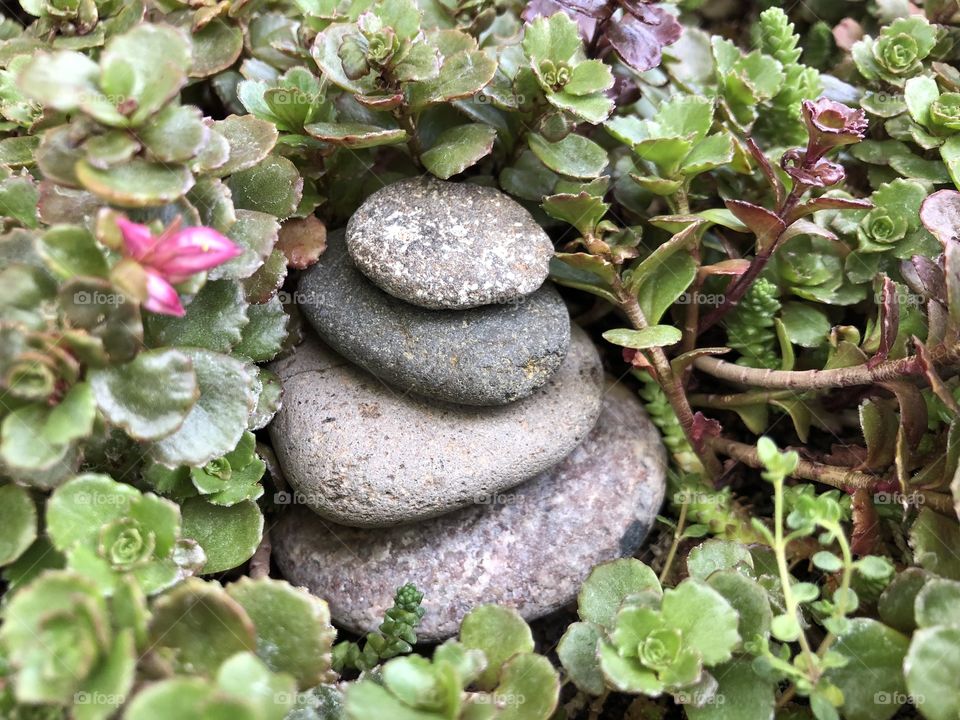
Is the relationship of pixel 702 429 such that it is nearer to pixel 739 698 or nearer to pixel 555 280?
pixel 555 280

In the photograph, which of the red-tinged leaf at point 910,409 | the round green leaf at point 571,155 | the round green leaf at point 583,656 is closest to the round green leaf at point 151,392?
the round green leaf at point 583,656

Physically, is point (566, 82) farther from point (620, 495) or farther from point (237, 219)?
point (620, 495)

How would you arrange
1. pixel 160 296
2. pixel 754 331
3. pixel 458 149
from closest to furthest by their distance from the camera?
pixel 160 296
pixel 458 149
pixel 754 331

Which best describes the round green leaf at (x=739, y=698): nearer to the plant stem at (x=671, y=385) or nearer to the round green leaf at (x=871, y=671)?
the round green leaf at (x=871, y=671)

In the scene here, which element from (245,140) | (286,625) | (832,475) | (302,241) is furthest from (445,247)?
(832,475)

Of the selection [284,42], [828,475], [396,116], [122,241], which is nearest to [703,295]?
[828,475]

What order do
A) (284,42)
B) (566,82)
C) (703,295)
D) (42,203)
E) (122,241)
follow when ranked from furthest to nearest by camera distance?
(703,295) → (284,42) → (566,82) → (42,203) → (122,241)
